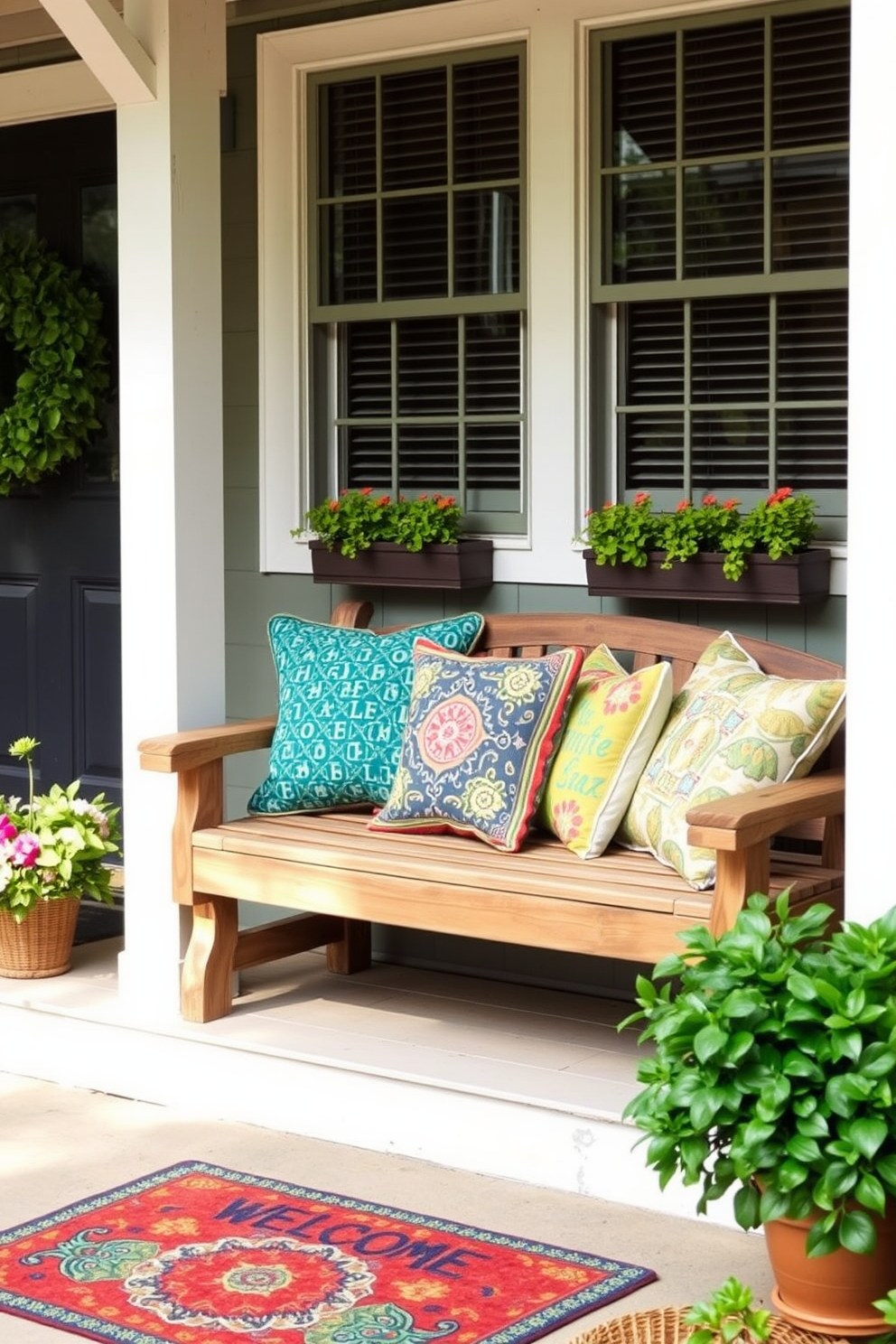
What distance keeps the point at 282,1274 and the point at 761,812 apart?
43.9 inches

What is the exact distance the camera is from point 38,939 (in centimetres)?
432

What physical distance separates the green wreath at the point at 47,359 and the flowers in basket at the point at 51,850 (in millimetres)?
1022

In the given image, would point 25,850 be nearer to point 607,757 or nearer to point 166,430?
point 166,430

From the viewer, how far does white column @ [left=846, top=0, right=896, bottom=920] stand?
8.98 feet

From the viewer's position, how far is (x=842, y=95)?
12.8 feet

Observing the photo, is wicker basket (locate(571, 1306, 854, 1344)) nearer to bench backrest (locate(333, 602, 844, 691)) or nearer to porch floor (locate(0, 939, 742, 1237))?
porch floor (locate(0, 939, 742, 1237))

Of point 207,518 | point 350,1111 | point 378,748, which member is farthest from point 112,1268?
point 207,518

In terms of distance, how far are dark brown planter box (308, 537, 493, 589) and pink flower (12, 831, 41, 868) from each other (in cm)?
99

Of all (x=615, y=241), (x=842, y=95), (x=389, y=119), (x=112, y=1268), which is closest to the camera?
(x=112, y=1268)

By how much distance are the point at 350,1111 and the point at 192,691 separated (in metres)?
1.06

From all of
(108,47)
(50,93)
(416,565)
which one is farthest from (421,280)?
(50,93)

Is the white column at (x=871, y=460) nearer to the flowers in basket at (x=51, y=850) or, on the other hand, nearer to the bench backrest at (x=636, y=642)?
the bench backrest at (x=636, y=642)

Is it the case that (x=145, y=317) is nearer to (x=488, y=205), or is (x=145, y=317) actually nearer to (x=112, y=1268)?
(x=488, y=205)

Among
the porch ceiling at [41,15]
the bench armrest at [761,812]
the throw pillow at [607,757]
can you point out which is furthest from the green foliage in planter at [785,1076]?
the porch ceiling at [41,15]
